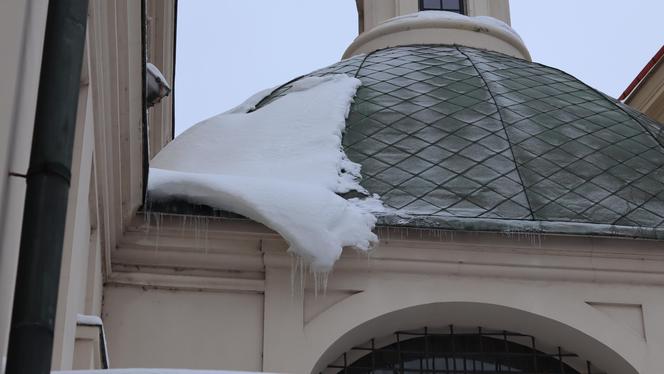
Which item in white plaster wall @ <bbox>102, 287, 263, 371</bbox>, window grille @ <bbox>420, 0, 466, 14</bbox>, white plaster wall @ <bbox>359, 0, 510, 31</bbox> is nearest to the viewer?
white plaster wall @ <bbox>102, 287, 263, 371</bbox>

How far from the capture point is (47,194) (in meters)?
3.41

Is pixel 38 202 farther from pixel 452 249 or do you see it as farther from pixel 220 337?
pixel 452 249

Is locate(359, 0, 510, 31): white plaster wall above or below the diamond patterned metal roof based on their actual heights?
above

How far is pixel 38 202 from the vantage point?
11.1 feet

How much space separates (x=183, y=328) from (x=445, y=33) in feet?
19.0

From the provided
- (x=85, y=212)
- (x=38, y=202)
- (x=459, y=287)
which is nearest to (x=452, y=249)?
(x=459, y=287)

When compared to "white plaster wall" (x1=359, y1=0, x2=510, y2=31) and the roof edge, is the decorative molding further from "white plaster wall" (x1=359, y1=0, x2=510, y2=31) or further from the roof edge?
"white plaster wall" (x1=359, y1=0, x2=510, y2=31)

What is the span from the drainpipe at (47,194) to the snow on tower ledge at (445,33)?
880 cm

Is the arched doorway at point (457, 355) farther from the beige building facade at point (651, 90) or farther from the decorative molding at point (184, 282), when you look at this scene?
the beige building facade at point (651, 90)

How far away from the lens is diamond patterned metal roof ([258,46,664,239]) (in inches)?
311

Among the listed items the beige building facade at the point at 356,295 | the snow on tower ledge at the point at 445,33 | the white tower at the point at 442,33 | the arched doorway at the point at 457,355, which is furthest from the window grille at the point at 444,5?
the arched doorway at the point at 457,355

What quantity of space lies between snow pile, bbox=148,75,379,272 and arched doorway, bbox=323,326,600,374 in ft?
2.48

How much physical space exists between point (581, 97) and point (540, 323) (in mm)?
2775

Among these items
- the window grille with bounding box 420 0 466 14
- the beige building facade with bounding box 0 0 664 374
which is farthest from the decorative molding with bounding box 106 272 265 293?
the window grille with bounding box 420 0 466 14
